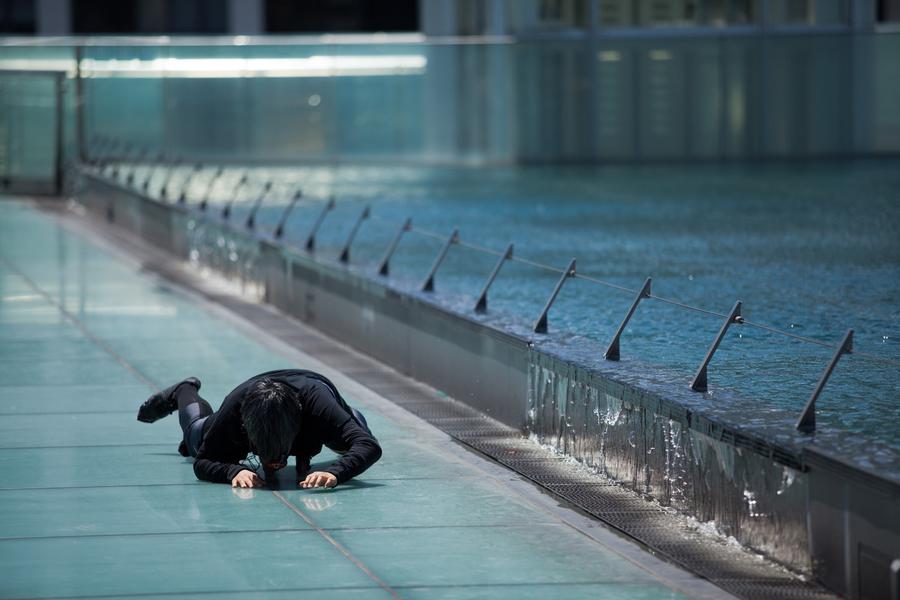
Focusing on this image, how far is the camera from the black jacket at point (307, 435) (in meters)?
7.45

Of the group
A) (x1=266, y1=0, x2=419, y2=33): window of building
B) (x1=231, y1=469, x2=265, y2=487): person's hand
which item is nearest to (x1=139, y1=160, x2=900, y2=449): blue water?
(x1=231, y1=469, x2=265, y2=487): person's hand

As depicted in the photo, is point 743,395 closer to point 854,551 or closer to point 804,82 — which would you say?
point 854,551

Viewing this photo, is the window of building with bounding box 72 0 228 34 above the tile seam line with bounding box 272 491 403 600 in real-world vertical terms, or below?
above

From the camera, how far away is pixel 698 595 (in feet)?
19.7

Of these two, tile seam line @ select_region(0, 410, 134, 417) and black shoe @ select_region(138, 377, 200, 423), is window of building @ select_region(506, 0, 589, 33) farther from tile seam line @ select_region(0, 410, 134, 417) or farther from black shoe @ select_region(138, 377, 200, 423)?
black shoe @ select_region(138, 377, 200, 423)

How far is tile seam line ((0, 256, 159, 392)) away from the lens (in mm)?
11257

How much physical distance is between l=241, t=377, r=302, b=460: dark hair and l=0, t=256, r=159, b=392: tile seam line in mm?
3565

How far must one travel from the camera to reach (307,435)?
759 cm

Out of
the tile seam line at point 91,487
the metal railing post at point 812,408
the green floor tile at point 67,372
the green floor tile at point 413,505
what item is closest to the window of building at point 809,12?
the green floor tile at point 67,372

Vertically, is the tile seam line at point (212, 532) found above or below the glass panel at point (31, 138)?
below

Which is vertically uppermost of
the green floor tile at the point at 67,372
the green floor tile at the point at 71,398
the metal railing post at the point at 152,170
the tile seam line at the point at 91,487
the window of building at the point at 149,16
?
the window of building at the point at 149,16

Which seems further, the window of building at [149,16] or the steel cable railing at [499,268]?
the window of building at [149,16]

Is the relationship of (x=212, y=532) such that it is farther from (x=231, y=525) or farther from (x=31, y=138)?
(x=31, y=138)

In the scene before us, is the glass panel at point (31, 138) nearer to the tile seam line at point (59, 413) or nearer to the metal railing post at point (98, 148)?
the metal railing post at point (98, 148)
